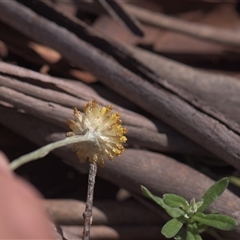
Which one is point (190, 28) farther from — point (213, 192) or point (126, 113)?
point (213, 192)

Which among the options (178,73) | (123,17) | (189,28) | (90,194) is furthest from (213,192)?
(189,28)

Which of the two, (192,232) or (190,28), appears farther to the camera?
(190,28)

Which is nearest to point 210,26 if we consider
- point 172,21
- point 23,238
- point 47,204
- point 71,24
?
point 172,21

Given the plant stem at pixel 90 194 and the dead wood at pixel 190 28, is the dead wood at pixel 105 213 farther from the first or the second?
the dead wood at pixel 190 28

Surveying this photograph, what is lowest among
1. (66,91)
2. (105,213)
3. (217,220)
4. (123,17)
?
(217,220)

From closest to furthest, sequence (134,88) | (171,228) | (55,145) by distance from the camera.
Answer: (55,145) → (171,228) → (134,88)

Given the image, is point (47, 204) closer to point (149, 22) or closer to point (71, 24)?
point (71, 24)

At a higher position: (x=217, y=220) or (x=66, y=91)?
(x=66, y=91)
